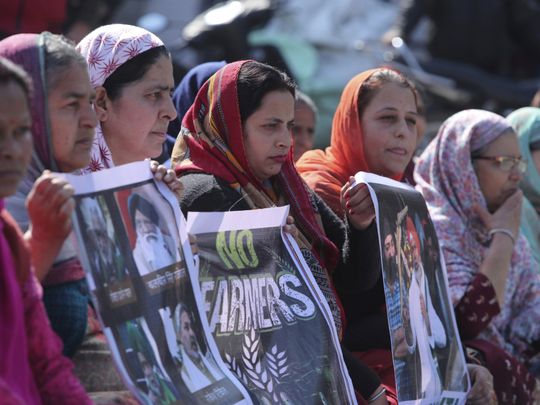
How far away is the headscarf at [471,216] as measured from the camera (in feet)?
16.0

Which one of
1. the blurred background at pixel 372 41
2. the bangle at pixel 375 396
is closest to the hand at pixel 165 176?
the bangle at pixel 375 396

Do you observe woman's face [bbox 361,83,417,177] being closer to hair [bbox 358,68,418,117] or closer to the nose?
hair [bbox 358,68,418,117]

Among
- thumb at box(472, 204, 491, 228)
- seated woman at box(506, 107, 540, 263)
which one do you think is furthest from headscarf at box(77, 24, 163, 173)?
seated woman at box(506, 107, 540, 263)

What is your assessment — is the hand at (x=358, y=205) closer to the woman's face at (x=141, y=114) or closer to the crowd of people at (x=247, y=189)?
the crowd of people at (x=247, y=189)

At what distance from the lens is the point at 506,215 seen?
492 cm

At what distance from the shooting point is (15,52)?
2.99 meters

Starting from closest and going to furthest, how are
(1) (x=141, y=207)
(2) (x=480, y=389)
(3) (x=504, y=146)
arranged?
1. (1) (x=141, y=207)
2. (2) (x=480, y=389)
3. (3) (x=504, y=146)

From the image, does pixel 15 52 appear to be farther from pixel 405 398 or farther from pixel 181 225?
pixel 405 398

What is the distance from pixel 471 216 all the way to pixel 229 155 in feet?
4.94

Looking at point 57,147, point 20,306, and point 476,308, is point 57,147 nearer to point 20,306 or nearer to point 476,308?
point 20,306

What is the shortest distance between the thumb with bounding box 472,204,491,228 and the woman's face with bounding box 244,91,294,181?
4.33ft

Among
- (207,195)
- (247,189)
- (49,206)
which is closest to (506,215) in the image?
(247,189)

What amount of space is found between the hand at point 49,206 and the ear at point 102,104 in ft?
3.75

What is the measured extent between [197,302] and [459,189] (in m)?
2.07
